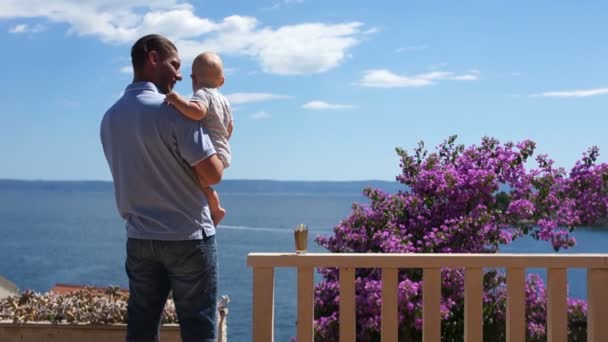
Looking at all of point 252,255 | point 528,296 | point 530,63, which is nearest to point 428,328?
point 252,255

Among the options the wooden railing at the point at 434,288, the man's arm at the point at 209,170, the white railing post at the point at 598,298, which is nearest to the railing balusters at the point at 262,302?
the wooden railing at the point at 434,288

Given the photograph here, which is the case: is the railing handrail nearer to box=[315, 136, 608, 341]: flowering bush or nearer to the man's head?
the man's head

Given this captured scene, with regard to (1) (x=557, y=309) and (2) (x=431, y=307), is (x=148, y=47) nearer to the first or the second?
(2) (x=431, y=307)

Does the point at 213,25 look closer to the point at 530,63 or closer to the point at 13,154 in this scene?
the point at 530,63

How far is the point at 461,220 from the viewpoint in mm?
4938

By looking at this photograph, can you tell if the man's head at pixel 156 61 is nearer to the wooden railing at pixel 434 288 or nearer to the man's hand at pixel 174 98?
the man's hand at pixel 174 98

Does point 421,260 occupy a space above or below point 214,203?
below

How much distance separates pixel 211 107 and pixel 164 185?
0.28 meters

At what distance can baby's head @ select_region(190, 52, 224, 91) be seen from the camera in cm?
235

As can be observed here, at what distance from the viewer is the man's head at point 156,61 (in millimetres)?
2170

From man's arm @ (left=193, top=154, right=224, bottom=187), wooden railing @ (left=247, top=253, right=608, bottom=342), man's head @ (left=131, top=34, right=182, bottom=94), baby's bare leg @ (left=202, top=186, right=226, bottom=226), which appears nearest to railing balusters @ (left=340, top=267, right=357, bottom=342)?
wooden railing @ (left=247, top=253, right=608, bottom=342)

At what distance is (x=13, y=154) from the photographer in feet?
192

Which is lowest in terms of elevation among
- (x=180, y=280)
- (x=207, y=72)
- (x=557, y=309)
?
(x=557, y=309)

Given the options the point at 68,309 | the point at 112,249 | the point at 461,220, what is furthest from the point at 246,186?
the point at 68,309
